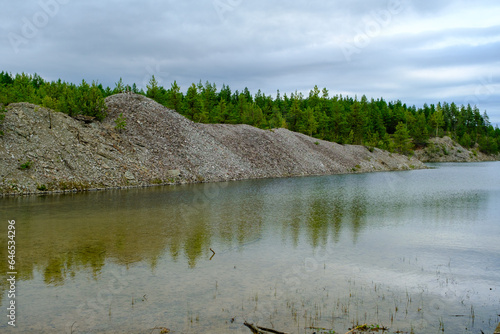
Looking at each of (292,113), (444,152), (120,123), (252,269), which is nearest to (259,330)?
(252,269)

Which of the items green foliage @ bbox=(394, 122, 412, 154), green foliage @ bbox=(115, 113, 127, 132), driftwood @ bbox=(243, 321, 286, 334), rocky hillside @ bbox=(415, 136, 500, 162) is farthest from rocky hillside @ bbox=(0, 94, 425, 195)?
rocky hillside @ bbox=(415, 136, 500, 162)

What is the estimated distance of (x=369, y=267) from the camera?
531 inches

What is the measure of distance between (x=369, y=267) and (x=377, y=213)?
12872mm

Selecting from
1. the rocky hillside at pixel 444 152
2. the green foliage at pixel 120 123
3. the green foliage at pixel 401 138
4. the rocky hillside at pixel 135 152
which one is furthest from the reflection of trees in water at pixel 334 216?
the rocky hillside at pixel 444 152

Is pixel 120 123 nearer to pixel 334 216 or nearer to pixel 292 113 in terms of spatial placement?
pixel 334 216

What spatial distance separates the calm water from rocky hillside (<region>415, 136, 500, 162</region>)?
12877 cm

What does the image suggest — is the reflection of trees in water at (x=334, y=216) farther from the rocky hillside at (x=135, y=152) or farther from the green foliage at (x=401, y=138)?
the green foliage at (x=401, y=138)

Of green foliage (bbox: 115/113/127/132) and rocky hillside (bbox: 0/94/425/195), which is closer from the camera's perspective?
rocky hillside (bbox: 0/94/425/195)

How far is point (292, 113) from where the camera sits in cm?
11300

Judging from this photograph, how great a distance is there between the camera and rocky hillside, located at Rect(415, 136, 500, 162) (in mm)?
144212

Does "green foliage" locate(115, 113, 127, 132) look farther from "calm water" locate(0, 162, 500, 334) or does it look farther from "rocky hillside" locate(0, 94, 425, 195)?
"calm water" locate(0, 162, 500, 334)

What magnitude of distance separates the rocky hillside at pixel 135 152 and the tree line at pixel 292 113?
4696mm

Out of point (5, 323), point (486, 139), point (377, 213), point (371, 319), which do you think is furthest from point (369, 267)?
point (486, 139)

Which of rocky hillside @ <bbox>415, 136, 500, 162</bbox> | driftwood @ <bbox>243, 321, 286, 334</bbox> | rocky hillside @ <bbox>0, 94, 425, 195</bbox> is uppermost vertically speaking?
rocky hillside @ <bbox>415, 136, 500, 162</bbox>
